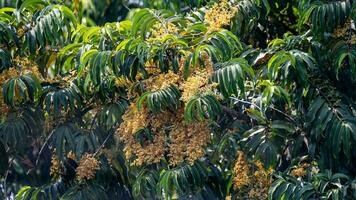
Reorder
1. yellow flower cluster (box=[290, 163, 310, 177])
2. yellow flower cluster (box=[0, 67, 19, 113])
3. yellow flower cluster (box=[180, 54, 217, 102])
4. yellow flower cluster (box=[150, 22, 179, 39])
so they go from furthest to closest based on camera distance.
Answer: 1. yellow flower cluster (box=[0, 67, 19, 113])
2. yellow flower cluster (box=[150, 22, 179, 39])
3. yellow flower cluster (box=[290, 163, 310, 177])
4. yellow flower cluster (box=[180, 54, 217, 102])

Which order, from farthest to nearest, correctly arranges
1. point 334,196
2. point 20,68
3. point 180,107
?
point 20,68 → point 180,107 → point 334,196

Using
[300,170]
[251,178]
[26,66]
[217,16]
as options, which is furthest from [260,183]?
[26,66]

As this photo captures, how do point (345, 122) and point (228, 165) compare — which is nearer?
point (345, 122)

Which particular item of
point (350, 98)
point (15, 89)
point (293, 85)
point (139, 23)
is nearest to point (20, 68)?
point (15, 89)

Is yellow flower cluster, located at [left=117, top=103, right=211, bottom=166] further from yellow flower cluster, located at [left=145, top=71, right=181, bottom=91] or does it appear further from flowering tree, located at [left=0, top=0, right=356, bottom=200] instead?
yellow flower cluster, located at [left=145, top=71, right=181, bottom=91]

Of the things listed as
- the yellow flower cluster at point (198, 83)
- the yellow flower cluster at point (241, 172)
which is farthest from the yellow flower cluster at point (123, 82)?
the yellow flower cluster at point (241, 172)

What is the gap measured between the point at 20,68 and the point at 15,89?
18 cm

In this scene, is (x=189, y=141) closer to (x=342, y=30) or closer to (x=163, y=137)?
(x=163, y=137)

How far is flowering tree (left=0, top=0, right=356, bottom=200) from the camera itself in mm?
4375

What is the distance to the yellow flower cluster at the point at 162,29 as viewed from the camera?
4.58 meters

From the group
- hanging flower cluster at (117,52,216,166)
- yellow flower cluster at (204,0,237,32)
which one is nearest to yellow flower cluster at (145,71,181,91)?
hanging flower cluster at (117,52,216,166)

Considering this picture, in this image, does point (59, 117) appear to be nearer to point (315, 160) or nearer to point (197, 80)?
point (197, 80)

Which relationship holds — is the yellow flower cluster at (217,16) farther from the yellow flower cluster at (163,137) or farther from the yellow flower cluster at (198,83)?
the yellow flower cluster at (163,137)

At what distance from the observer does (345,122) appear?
4.41 m
